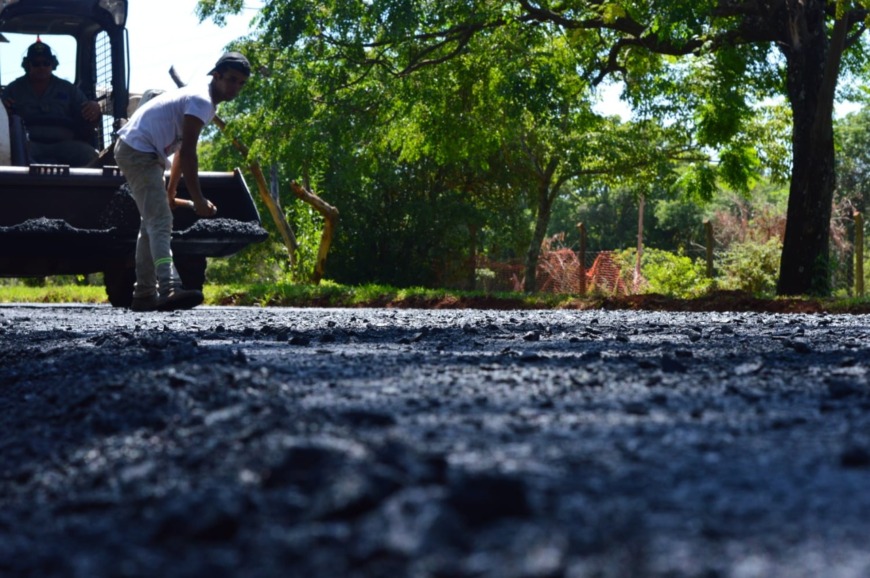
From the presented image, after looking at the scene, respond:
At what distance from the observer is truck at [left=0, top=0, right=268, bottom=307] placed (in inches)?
386

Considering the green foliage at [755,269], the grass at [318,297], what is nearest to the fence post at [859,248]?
the green foliage at [755,269]

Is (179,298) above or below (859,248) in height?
below

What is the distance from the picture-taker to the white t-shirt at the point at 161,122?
26.6 ft

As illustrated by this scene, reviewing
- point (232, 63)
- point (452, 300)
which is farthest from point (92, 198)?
point (452, 300)

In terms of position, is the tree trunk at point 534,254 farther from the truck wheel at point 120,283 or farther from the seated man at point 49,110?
the seated man at point 49,110

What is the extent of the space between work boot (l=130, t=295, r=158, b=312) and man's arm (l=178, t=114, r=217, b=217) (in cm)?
87

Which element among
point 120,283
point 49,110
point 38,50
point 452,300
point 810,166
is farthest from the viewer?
point 452,300

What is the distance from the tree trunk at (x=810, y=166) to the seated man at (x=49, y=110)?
8493 millimetres

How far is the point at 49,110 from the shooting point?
11.3 meters

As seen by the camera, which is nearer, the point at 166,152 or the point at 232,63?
the point at 232,63

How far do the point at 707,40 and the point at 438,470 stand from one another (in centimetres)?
1313

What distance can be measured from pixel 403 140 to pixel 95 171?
7897 millimetres

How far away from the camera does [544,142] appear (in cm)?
2359

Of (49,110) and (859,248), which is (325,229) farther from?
(859,248)
